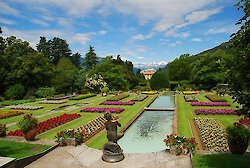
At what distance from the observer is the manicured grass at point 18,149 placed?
893 cm

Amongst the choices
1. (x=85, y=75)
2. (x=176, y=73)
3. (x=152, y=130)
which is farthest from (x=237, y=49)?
(x=176, y=73)

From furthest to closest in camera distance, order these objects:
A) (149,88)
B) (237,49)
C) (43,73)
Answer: (149,88) < (43,73) < (237,49)

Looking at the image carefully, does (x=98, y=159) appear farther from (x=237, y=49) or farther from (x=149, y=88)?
(x=149, y=88)

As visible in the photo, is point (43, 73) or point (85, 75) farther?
point (85, 75)

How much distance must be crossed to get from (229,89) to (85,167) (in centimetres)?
577

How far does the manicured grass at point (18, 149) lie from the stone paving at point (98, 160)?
69 centimetres

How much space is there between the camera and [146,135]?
1334cm

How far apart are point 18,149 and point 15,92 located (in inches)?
1178

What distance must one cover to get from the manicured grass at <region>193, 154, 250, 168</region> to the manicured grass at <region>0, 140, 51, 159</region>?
6.72 meters

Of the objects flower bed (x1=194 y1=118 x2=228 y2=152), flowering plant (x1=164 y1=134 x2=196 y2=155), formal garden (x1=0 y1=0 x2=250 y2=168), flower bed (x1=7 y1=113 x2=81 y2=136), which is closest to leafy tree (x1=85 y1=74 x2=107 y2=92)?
formal garden (x1=0 y1=0 x2=250 y2=168)

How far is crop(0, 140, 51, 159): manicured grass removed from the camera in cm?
893

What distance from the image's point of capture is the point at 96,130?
1380 cm

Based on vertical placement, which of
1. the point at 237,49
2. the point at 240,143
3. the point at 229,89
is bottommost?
the point at 240,143

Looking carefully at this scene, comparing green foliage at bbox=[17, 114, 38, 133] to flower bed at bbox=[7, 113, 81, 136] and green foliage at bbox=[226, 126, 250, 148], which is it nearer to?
flower bed at bbox=[7, 113, 81, 136]
